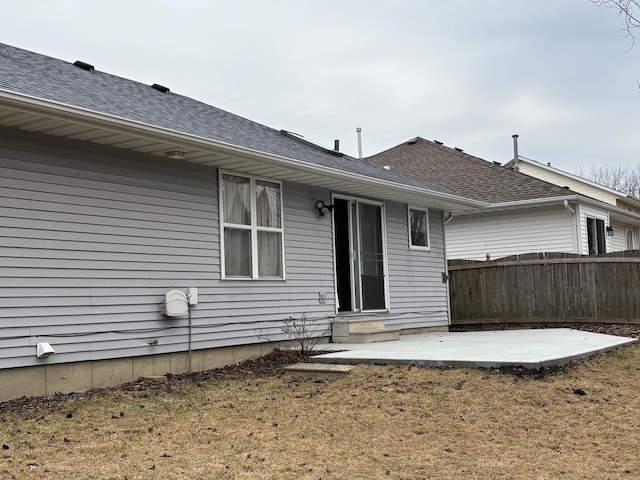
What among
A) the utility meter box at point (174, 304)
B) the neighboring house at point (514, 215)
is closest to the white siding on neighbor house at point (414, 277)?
the neighboring house at point (514, 215)

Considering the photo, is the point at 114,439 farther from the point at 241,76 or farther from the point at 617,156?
the point at 617,156

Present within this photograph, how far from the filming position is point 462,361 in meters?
6.96

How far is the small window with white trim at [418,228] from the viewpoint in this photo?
40.0 feet

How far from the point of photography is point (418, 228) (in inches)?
490

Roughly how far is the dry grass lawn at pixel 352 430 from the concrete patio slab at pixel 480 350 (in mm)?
212

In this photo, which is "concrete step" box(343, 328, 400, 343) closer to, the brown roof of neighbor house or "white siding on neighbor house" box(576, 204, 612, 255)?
the brown roof of neighbor house

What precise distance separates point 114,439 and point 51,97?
3.21 meters

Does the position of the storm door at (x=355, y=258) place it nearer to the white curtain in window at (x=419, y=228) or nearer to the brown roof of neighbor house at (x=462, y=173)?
the white curtain in window at (x=419, y=228)

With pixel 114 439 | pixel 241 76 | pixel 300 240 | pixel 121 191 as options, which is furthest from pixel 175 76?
pixel 114 439

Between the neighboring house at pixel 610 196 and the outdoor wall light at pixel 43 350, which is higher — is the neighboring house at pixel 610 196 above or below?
above

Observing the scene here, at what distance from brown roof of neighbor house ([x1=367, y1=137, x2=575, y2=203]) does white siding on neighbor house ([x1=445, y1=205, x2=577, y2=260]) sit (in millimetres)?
501

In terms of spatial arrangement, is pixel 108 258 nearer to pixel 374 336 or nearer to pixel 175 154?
pixel 175 154

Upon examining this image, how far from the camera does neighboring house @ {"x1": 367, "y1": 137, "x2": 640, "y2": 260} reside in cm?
1580

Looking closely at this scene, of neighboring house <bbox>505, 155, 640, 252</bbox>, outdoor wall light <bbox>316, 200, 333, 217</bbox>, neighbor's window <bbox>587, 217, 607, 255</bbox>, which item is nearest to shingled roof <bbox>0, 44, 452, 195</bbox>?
outdoor wall light <bbox>316, 200, 333, 217</bbox>
